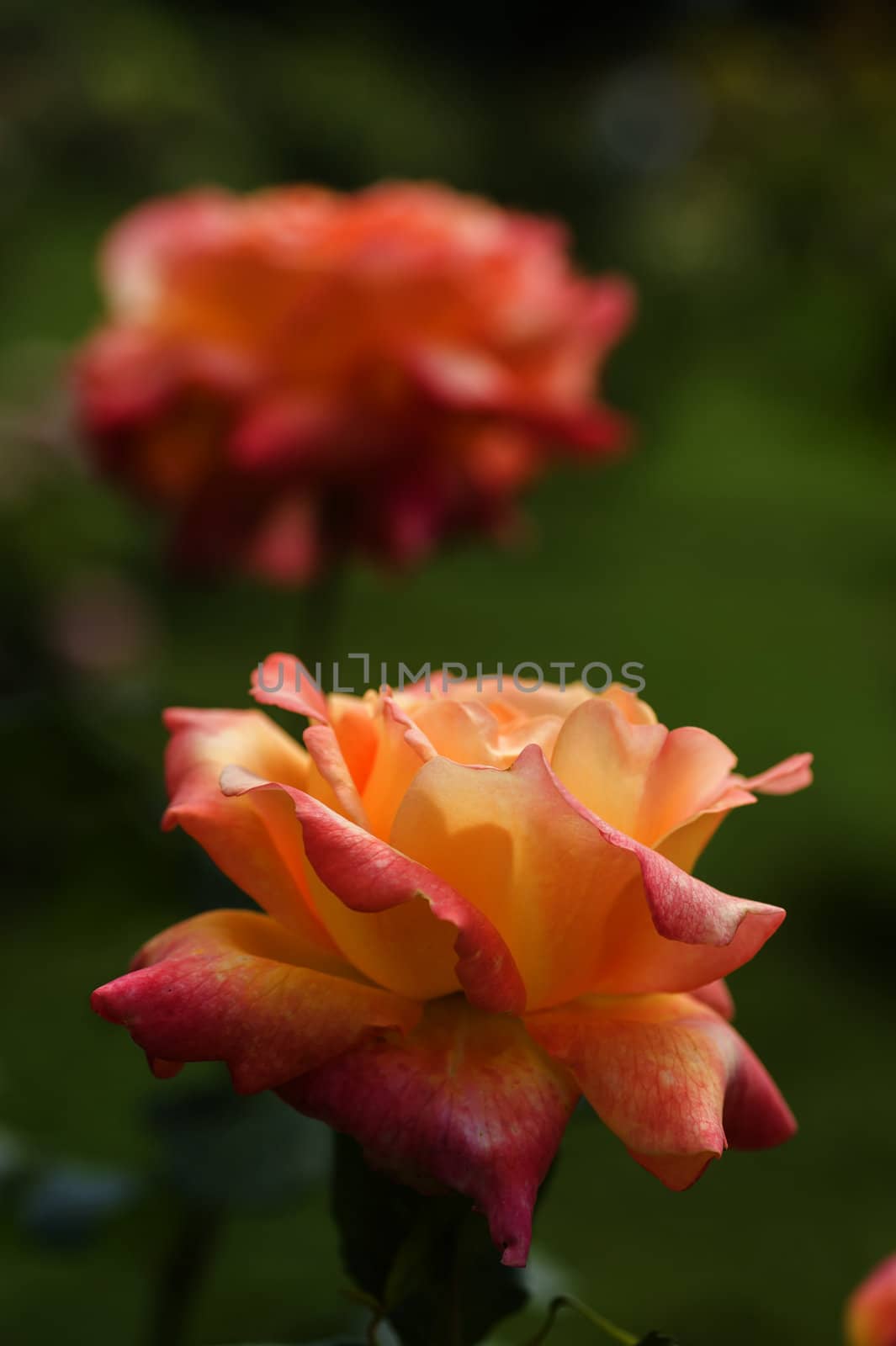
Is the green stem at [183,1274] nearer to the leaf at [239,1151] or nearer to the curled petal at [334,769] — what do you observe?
the leaf at [239,1151]

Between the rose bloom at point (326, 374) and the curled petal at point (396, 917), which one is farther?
the rose bloom at point (326, 374)

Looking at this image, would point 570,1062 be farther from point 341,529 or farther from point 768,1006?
point 768,1006

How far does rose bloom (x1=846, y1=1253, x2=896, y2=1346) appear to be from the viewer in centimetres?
29

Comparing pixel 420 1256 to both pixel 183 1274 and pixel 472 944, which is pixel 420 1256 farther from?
pixel 183 1274

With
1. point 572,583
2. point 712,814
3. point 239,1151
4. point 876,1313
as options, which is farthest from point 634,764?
point 572,583

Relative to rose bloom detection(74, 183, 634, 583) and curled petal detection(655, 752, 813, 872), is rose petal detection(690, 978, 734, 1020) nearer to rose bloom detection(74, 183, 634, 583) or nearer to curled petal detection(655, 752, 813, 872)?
curled petal detection(655, 752, 813, 872)

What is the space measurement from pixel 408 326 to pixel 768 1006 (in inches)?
33.2

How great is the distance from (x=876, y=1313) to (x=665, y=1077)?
137mm

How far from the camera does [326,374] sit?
58 cm

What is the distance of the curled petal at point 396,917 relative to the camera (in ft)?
0.62

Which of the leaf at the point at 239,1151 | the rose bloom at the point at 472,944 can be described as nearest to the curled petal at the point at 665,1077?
the rose bloom at the point at 472,944

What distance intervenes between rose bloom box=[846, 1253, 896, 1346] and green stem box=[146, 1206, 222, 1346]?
0.24 m

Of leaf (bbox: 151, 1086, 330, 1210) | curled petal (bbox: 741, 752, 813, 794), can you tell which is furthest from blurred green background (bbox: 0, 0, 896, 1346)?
curled petal (bbox: 741, 752, 813, 794)

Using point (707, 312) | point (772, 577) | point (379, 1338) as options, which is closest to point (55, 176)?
point (707, 312)
